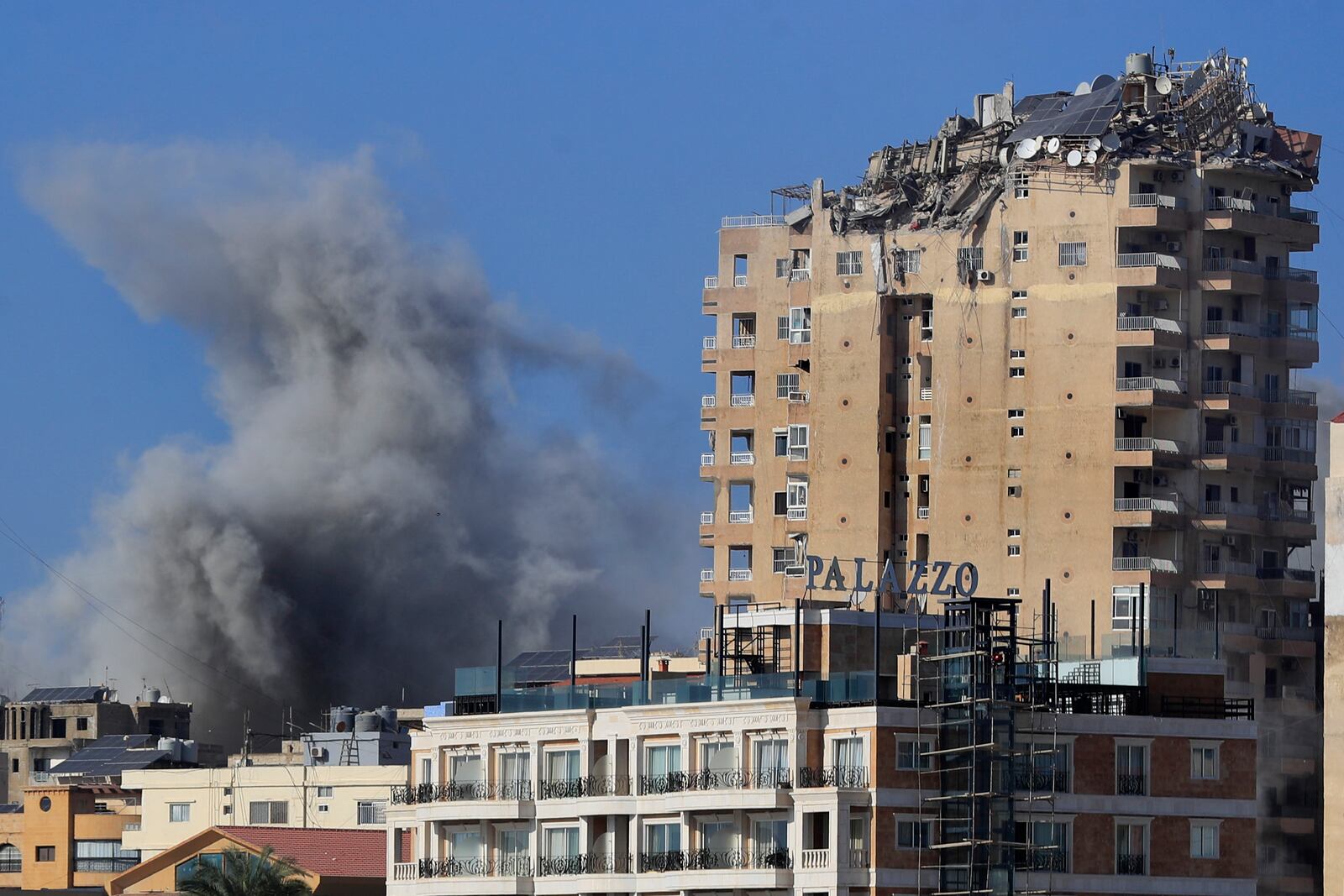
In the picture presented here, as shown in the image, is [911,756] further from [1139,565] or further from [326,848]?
[1139,565]

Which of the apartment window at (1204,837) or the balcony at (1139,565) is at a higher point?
the balcony at (1139,565)

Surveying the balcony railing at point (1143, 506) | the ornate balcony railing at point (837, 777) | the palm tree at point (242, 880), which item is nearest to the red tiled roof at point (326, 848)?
the palm tree at point (242, 880)

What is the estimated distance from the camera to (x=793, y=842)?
Result: 131m

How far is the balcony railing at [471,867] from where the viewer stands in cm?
14162

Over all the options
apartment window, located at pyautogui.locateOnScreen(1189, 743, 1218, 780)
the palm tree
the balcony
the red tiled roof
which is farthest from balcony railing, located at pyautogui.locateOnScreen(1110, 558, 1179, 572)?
the palm tree

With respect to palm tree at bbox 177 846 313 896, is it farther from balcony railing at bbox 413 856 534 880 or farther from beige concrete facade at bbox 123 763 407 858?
beige concrete facade at bbox 123 763 407 858

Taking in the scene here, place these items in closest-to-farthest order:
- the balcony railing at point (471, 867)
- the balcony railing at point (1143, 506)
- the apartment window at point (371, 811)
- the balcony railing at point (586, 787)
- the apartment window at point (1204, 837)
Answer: the apartment window at point (1204, 837)
the balcony railing at point (586, 787)
the balcony railing at point (471, 867)
the apartment window at point (371, 811)
the balcony railing at point (1143, 506)

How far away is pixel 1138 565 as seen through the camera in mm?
197375

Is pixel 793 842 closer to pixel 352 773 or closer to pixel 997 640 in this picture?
pixel 997 640

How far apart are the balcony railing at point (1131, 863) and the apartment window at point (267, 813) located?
79.2m

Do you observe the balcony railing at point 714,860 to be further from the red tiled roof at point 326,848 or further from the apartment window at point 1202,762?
the red tiled roof at point 326,848

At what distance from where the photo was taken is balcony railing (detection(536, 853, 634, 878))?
138 metres

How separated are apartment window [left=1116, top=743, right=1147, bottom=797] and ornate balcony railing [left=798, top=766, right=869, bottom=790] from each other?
1134cm

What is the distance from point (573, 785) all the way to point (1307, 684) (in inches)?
2879
